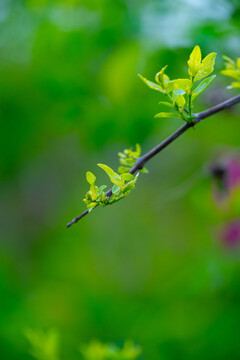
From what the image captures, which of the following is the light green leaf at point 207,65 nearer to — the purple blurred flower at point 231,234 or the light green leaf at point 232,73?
the light green leaf at point 232,73

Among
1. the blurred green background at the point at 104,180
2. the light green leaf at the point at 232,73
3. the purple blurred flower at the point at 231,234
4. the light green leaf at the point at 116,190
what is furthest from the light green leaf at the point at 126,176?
the purple blurred flower at the point at 231,234

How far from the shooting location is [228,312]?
3.71ft

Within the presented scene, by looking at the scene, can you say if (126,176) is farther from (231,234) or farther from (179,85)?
(231,234)

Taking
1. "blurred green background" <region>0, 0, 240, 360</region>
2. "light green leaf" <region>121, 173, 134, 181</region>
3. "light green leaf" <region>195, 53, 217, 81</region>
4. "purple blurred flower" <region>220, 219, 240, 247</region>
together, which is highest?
"blurred green background" <region>0, 0, 240, 360</region>

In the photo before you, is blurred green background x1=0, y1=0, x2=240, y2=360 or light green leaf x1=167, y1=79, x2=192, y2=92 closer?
light green leaf x1=167, y1=79, x2=192, y2=92

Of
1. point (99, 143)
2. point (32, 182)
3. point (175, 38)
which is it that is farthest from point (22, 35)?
point (32, 182)

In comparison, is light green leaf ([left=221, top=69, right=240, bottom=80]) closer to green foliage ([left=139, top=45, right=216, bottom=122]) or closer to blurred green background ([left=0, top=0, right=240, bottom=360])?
green foliage ([left=139, top=45, right=216, bottom=122])

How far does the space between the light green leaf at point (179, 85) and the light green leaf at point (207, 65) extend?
1cm

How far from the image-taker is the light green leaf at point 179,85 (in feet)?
1.10

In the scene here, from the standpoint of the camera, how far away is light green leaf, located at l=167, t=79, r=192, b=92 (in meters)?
0.33

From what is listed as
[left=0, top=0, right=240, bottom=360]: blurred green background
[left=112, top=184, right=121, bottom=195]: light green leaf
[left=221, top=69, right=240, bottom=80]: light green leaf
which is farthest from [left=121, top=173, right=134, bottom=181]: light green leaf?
[left=0, top=0, right=240, bottom=360]: blurred green background

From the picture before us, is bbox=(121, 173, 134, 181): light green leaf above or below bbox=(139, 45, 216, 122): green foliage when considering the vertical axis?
below

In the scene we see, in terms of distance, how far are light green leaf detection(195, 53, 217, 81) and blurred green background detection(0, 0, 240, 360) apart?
489 mm

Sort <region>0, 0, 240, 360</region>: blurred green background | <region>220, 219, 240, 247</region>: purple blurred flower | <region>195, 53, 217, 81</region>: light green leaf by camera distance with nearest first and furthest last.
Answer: <region>195, 53, 217, 81</region>: light green leaf
<region>0, 0, 240, 360</region>: blurred green background
<region>220, 219, 240, 247</region>: purple blurred flower
